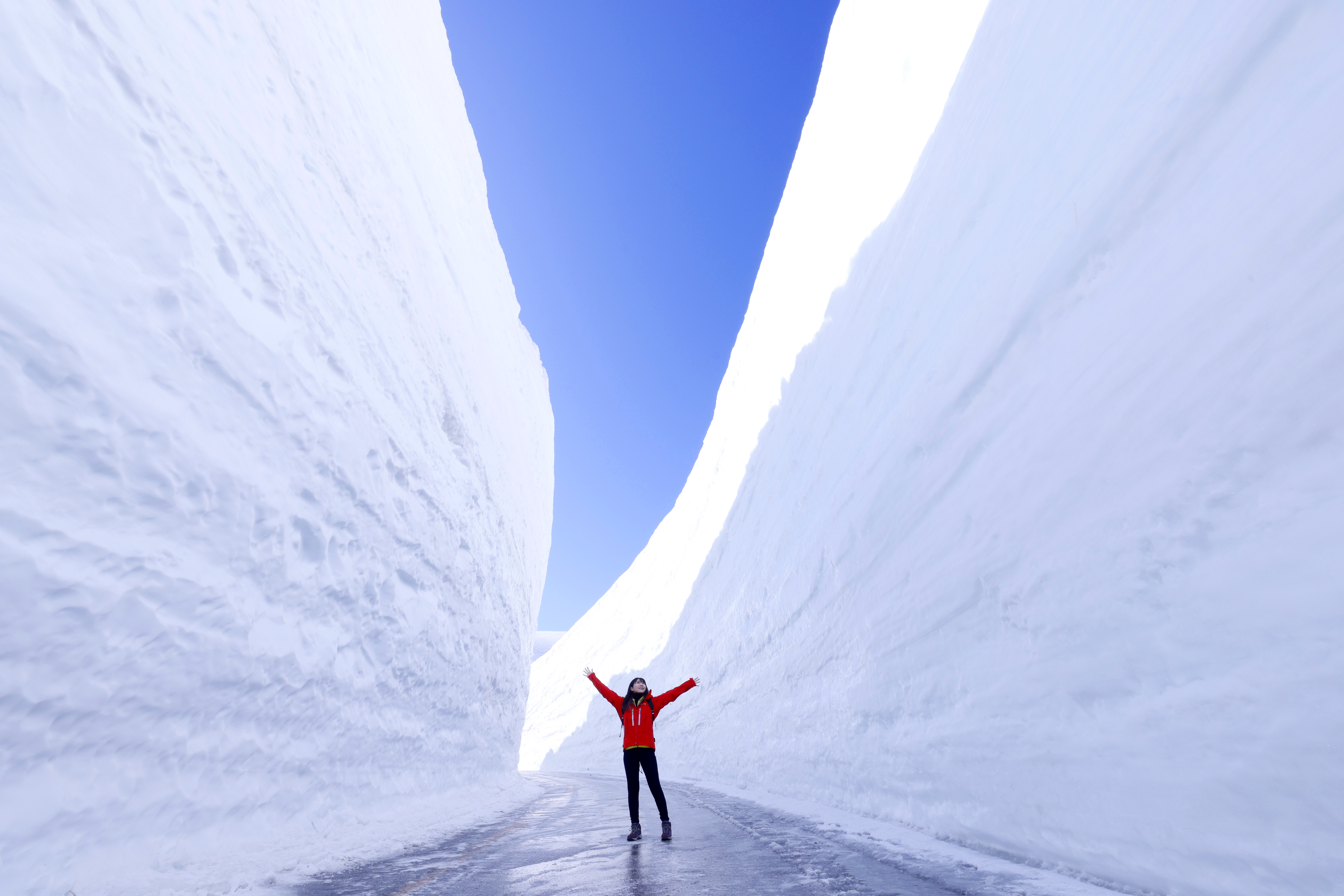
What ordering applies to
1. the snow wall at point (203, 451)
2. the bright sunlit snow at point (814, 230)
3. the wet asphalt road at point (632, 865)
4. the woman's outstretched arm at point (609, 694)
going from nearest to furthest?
the snow wall at point (203, 451)
the wet asphalt road at point (632, 865)
the woman's outstretched arm at point (609, 694)
the bright sunlit snow at point (814, 230)

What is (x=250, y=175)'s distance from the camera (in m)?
6.21

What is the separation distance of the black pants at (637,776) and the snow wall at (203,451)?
2641 mm

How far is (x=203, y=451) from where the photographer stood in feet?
16.0

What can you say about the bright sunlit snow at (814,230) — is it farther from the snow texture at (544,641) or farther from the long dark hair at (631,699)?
the snow texture at (544,641)

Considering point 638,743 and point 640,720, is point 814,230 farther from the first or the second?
point 638,743

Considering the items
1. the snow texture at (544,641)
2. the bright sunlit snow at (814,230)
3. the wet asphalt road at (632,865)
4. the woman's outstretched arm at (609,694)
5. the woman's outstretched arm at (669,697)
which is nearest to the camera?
the wet asphalt road at (632,865)

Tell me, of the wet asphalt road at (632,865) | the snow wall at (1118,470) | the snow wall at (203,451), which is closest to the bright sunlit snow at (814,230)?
the snow wall at (1118,470)

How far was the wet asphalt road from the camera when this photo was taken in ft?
13.3

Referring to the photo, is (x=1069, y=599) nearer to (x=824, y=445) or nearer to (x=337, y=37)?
(x=824, y=445)

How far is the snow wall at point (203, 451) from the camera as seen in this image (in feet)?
11.9

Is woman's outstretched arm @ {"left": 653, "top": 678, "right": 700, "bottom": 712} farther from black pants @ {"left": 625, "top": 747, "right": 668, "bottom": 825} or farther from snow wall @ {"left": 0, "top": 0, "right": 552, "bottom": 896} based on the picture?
snow wall @ {"left": 0, "top": 0, "right": 552, "bottom": 896}

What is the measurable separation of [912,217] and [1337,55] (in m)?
6.78

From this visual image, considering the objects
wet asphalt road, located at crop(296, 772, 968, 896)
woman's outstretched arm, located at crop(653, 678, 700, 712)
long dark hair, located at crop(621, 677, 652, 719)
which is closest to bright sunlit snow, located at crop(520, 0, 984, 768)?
woman's outstretched arm, located at crop(653, 678, 700, 712)

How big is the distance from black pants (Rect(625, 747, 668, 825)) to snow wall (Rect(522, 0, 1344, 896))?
2491 millimetres
